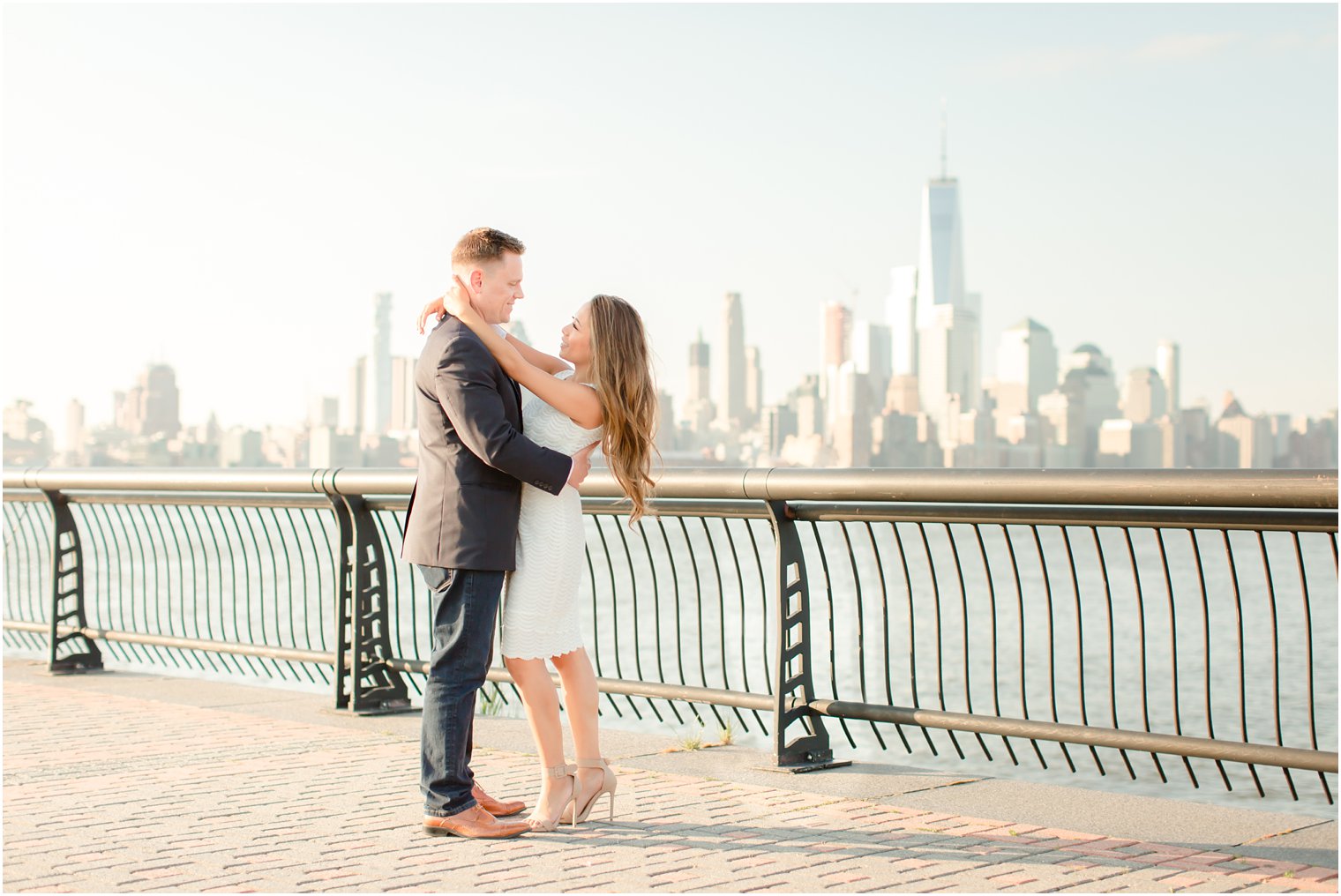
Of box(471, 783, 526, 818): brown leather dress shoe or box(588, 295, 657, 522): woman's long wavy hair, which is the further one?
box(471, 783, 526, 818): brown leather dress shoe

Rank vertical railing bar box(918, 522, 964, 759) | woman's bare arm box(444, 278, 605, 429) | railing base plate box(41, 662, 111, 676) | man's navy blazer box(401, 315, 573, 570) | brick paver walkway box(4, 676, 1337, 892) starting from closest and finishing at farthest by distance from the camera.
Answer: brick paver walkway box(4, 676, 1337, 892) → man's navy blazer box(401, 315, 573, 570) → woman's bare arm box(444, 278, 605, 429) → vertical railing bar box(918, 522, 964, 759) → railing base plate box(41, 662, 111, 676)

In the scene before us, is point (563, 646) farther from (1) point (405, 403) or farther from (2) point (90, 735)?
(1) point (405, 403)

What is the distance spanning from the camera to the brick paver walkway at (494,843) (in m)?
4.14

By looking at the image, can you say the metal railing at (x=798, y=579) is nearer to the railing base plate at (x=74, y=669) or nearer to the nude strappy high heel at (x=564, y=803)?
the railing base plate at (x=74, y=669)

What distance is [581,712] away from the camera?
15.8 feet

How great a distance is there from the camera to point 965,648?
5.10m

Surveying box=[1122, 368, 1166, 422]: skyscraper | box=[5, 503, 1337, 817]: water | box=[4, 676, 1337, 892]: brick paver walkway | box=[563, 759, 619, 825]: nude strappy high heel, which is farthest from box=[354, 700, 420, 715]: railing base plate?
box=[1122, 368, 1166, 422]: skyscraper

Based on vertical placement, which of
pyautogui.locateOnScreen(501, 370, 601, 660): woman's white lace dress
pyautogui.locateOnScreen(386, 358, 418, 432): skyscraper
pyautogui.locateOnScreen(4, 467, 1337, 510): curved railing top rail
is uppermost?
pyautogui.locateOnScreen(386, 358, 418, 432): skyscraper

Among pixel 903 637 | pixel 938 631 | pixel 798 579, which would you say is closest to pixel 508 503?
pixel 798 579

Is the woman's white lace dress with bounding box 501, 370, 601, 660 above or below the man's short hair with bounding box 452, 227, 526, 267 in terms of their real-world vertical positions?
below

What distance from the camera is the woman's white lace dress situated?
15.5 feet

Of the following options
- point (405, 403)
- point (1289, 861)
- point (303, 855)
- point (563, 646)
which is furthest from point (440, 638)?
point (405, 403)

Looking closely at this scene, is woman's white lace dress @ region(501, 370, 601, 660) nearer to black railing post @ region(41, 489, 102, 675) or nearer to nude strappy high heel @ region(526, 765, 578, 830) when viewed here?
nude strappy high heel @ region(526, 765, 578, 830)

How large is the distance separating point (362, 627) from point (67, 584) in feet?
10.4
